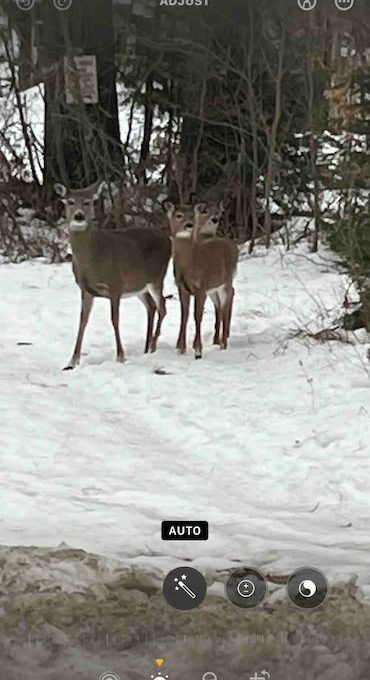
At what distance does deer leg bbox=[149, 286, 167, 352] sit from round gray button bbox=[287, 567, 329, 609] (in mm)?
515

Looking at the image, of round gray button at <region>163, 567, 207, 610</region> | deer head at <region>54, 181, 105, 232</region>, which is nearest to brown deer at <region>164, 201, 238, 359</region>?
deer head at <region>54, 181, 105, 232</region>

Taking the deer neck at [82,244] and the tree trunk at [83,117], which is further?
Answer: the deer neck at [82,244]

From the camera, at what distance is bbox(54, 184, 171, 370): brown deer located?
1.98 metres

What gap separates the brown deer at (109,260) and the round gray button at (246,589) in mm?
468

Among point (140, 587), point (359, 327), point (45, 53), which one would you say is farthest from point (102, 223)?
point (140, 587)

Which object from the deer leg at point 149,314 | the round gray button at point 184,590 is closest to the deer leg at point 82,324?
the deer leg at point 149,314

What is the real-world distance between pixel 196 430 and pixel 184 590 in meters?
0.27

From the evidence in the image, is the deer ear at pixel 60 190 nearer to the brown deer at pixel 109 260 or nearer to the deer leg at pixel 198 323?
the brown deer at pixel 109 260

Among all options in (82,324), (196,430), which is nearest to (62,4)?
(82,324)

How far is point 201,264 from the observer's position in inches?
79.3

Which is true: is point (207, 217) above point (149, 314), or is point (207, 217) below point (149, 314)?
above

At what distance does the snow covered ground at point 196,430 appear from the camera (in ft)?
5.79

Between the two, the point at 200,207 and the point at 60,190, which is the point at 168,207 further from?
the point at 60,190

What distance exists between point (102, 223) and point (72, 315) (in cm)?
16
